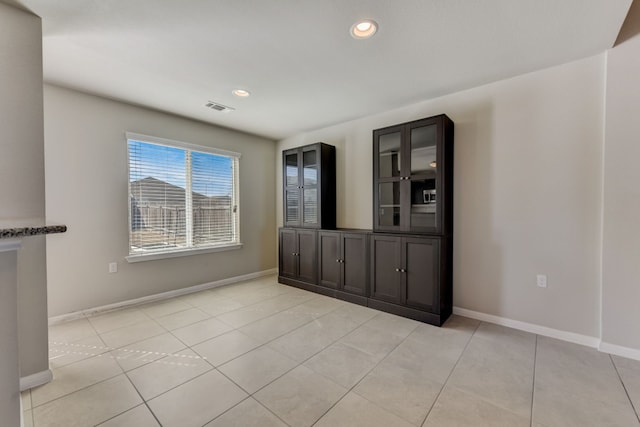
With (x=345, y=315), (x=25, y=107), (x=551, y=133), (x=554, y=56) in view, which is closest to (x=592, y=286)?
(x=551, y=133)

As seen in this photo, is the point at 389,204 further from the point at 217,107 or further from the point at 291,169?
the point at 217,107

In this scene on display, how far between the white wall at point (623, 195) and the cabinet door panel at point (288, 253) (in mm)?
3347

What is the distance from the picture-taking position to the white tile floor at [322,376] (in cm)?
154

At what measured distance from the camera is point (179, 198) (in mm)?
3750

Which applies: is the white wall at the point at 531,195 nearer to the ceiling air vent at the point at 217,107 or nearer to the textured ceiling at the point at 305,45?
the textured ceiling at the point at 305,45

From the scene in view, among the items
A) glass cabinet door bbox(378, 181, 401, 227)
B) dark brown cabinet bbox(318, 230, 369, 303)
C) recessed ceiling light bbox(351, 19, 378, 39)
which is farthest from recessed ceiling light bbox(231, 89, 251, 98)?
dark brown cabinet bbox(318, 230, 369, 303)

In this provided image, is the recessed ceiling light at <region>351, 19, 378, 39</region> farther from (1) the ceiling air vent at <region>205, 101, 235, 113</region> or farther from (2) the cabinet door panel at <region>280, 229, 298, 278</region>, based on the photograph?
(2) the cabinet door panel at <region>280, 229, 298, 278</region>

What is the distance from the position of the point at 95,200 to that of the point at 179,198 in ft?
3.02

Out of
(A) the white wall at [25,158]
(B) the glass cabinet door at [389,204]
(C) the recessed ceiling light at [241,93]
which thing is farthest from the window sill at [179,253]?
(B) the glass cabinet door at [389,204]

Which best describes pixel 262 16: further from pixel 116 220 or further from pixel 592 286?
pixel 592 286

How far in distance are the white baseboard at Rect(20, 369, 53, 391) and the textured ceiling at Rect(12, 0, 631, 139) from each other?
96.4 inches

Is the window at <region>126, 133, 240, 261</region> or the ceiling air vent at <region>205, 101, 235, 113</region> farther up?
the ceiling air vent at <region>205, 101, 235, 113</region>

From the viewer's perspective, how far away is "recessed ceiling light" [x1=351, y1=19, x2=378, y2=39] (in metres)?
1.87

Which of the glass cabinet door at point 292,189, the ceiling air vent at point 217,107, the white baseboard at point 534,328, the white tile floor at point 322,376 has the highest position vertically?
the ceiling air vent at point 217,107
